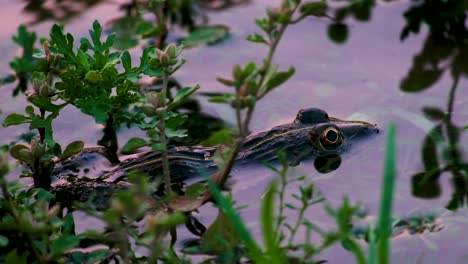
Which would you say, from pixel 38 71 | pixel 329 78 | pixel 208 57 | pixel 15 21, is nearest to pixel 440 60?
pixel 329 78

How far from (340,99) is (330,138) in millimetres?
573

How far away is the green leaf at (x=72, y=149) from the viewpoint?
12.6 ft

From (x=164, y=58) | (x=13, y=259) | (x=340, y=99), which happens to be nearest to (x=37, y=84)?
(x=164, y=58)

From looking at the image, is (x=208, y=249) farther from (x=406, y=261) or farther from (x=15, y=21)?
(x=15, y=21)

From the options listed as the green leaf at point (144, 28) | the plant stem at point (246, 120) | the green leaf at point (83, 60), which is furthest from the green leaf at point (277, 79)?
the green leaf at point (144, 28)

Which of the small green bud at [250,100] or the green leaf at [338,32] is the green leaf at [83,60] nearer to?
the small green bud at [250,100]

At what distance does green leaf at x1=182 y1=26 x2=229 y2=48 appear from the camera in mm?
5367

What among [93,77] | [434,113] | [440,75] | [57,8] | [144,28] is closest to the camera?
[93,77]

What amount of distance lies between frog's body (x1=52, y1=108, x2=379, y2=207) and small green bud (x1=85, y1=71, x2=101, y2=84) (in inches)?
22.1

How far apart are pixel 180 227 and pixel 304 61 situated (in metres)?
1.85

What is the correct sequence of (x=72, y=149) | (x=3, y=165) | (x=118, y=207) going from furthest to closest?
(x=72, y=149) → (x=3, y=165) → (x=118, y=207)

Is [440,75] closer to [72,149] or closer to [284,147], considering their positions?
[284,147]

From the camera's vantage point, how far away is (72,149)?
3.84 m

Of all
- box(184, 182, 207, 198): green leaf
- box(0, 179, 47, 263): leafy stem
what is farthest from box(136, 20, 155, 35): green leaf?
box(0, 179, 47, 263): leafy stem
